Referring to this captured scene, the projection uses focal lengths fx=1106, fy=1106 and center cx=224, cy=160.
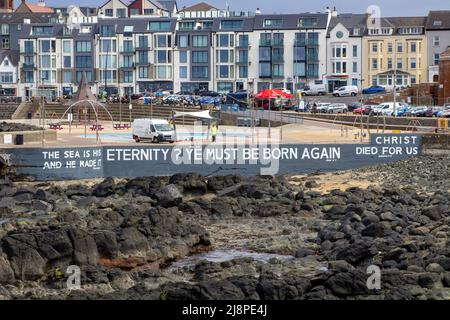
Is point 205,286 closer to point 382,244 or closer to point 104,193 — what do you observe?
point 382,244

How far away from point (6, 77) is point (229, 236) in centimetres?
7826

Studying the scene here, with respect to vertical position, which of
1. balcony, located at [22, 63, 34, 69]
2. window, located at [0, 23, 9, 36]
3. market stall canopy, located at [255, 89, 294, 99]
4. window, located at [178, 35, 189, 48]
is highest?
window, located at [0, 23, 9, 36]

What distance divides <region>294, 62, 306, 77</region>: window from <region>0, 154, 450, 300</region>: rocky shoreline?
50.4 metres

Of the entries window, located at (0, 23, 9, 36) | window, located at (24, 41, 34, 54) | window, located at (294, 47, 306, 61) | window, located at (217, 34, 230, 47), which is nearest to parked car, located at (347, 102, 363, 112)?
window, located at (294, 47, 306, 61)

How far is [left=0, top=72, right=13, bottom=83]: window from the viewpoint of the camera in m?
109

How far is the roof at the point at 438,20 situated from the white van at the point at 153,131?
151 ft

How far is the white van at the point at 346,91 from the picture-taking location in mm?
89000

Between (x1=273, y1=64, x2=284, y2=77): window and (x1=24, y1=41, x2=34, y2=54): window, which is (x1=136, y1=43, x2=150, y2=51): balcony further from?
(x1=273, y1=64, x2=284, y2=77): window

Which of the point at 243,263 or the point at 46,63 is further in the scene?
the point at 46,63

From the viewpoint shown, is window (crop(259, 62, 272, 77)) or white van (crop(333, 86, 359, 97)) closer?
white van (crop(333, 86, 359, 97))

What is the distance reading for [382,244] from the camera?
29328 mm

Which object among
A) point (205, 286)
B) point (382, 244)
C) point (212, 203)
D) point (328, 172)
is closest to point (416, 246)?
point (382, 244)

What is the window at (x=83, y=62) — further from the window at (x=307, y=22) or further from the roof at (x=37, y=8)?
the roof at (x=37, y=8)
